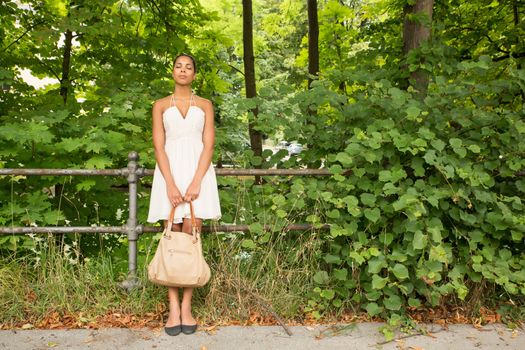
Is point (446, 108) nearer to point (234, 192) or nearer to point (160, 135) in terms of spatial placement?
point (234, 192)

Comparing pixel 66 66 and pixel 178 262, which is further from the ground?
pixel 66 66

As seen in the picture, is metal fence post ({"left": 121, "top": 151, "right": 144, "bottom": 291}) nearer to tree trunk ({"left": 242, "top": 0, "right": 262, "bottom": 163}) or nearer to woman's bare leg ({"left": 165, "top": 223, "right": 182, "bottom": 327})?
woman's bare leg ({"left": 165, "top": 223, "right": 182, "bottom": 327})

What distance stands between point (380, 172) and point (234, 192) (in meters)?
1.50

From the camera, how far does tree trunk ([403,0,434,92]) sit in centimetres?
510

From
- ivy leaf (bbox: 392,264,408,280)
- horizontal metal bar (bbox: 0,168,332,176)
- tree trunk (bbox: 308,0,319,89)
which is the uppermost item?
tree trunk (bbox: 308,0,319,89)

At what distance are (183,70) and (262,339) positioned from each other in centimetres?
211

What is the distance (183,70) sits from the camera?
11.3ft

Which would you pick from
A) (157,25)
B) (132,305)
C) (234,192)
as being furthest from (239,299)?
(157,25)

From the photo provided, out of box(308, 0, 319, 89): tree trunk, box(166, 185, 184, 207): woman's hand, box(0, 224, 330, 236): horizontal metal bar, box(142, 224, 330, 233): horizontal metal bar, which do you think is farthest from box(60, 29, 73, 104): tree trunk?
box(308, 0, 319, 89): tree trunk

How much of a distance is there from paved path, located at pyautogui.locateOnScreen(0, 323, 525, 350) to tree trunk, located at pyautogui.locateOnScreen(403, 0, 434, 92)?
266 cm

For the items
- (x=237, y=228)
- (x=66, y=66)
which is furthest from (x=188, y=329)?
(x=66, y=66)

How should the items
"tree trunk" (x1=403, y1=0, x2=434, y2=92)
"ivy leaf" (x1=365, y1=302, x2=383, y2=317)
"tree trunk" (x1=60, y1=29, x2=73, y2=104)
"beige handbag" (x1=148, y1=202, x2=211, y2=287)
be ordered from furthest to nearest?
1. "tree trunk" (x1=60, y1=29, x2=73, y2=104)
2. "tree trunk" (x1=403, y1=0, x2=434, y2=92)
3. "ivy leaf" (x1=365, y1=302, x2=383, y2=317)
4. "beige handbag" (x1=148, y1=202, x2=211, y2=287)

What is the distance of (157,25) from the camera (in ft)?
25.9

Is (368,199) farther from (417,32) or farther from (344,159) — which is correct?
(417,32)
